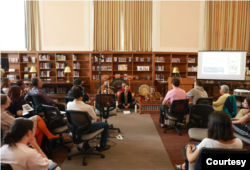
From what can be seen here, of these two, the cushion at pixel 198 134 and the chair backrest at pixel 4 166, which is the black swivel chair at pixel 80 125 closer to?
the chair backrest at pixel 4 166

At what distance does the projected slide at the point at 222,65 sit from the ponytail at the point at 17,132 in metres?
7.51

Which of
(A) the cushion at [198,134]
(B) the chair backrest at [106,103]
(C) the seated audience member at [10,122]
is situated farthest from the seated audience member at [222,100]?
(C) the seated audience member at [10,122]

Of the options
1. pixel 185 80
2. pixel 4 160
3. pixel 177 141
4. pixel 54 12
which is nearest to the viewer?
pixel 4 160

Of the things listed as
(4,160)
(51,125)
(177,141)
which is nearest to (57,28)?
(51,125)

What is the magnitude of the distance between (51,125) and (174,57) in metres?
7.66

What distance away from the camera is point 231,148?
173 cm

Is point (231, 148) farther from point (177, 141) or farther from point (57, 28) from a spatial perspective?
point (57, 28)

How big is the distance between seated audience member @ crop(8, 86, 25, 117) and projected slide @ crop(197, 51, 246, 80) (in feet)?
22.6

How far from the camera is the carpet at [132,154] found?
291 cm

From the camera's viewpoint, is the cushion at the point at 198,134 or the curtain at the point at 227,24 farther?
the curtain at the point at 227,24

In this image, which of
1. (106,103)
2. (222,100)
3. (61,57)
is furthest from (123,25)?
(222,100)

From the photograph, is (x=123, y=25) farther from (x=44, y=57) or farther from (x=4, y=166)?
(x=4, y=166)

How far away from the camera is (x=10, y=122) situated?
2480 millimetres

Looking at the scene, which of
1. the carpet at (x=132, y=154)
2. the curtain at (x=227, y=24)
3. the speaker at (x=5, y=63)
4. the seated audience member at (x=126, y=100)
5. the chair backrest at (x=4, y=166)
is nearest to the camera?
the chair backrest at (x=4, y=166)
